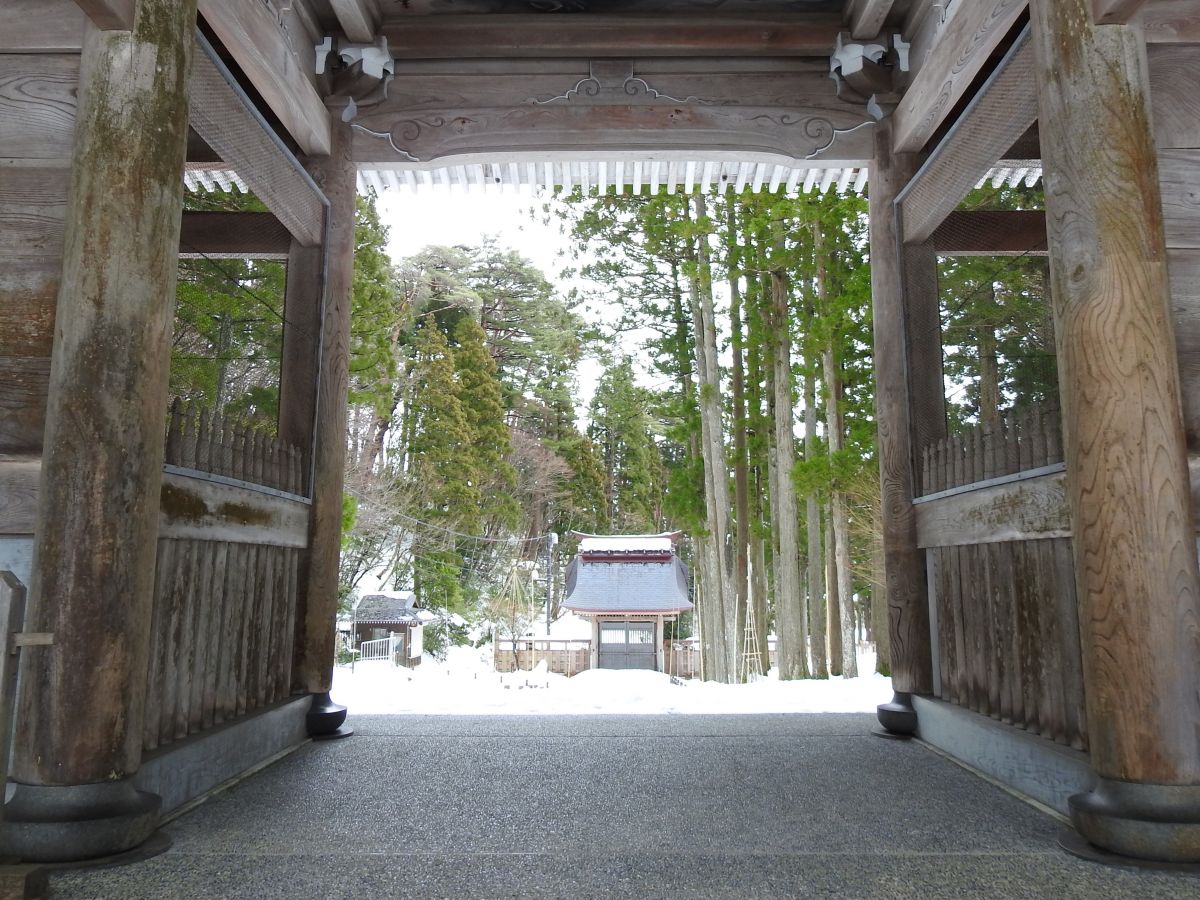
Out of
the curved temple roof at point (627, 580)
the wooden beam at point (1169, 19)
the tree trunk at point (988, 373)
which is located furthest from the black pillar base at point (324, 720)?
the curved temple roof at point (627, 580)

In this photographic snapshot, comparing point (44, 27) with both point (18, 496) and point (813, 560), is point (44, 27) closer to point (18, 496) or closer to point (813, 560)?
Answer: point (18, 496)

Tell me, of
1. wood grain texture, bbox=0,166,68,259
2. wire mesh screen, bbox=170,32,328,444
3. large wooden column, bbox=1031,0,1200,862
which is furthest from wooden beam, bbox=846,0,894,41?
wood grain texture, bbox=0,166,68,259

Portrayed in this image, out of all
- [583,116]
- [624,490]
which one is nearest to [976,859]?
[583,116]

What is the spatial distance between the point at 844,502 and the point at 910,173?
7.55 meters

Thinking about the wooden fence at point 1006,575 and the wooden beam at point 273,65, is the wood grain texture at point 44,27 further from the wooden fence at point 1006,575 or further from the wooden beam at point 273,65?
the wooden fence at point 1006,575

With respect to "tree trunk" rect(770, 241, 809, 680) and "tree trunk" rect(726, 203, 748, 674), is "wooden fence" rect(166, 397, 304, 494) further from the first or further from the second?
"tree trunk" rect(726, 203, 748, 674)

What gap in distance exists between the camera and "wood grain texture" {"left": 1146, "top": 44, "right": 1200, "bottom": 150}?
228 cm

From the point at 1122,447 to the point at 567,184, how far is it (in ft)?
10.3

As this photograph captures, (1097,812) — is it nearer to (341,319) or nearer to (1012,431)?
(1012,431)

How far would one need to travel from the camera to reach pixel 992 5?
275cm

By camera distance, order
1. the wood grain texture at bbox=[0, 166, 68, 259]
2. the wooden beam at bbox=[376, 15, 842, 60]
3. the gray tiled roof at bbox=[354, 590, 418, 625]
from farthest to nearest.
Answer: the gray tiled roof at bbox=[354, 590, 418, 625]
the wooden beam at bbox=[376, 15, 842, 60]
the wood grain texture at bbox=[0, 166, 68, 259]

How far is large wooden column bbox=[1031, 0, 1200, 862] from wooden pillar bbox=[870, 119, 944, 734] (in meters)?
1.43

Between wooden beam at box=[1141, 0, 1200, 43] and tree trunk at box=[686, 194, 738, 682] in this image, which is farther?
tree trunk at box=[686, 194, 738, 682]

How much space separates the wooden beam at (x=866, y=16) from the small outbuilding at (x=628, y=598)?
43.8ft
